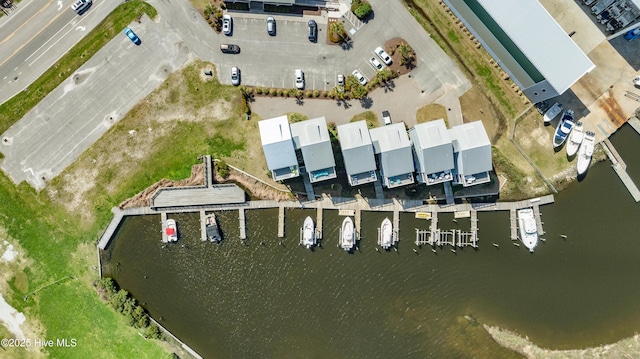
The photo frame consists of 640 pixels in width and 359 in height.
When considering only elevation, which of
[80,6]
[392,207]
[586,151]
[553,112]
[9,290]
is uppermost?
[80,6]

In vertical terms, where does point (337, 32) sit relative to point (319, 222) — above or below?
above

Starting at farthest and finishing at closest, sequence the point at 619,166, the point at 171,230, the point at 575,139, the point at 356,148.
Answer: the point at 619,166
the point at 575,139
the point at 171,230
the point at 356,148

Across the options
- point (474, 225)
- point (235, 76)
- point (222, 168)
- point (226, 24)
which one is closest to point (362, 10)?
point (226, 24)

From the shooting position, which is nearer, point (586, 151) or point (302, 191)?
point (586, 151)

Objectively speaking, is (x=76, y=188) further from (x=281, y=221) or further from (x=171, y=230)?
(x=281, y=221)

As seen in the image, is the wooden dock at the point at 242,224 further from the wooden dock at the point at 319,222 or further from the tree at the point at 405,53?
the tree at the point at 405,53

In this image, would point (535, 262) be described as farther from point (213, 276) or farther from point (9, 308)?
point (9, 308)

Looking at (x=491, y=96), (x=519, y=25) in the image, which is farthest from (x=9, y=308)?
(x=519, y=25)
